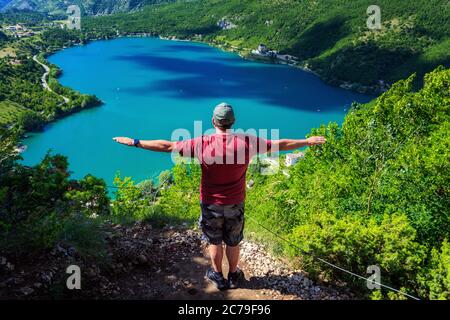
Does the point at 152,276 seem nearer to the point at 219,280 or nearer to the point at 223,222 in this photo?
the point at 219,280

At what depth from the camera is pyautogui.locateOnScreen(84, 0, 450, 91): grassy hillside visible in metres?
95.4

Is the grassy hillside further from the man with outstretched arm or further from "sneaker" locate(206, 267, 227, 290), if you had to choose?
the man with outstretched arm

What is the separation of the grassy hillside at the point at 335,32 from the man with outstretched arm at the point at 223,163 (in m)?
91.9

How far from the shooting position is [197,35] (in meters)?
163

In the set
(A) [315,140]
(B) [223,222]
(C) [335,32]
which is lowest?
(B) [223,222]

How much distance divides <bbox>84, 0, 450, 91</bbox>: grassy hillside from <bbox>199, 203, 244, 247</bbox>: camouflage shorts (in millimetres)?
91872

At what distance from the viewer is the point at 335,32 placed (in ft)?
404

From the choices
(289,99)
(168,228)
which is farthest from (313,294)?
(289,99)

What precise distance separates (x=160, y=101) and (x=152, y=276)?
261ft

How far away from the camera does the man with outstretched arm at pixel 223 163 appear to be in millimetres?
3863

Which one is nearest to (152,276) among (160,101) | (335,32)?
(160,101)

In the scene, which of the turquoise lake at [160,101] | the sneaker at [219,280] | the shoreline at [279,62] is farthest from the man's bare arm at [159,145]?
the shoreline at [279,62]
